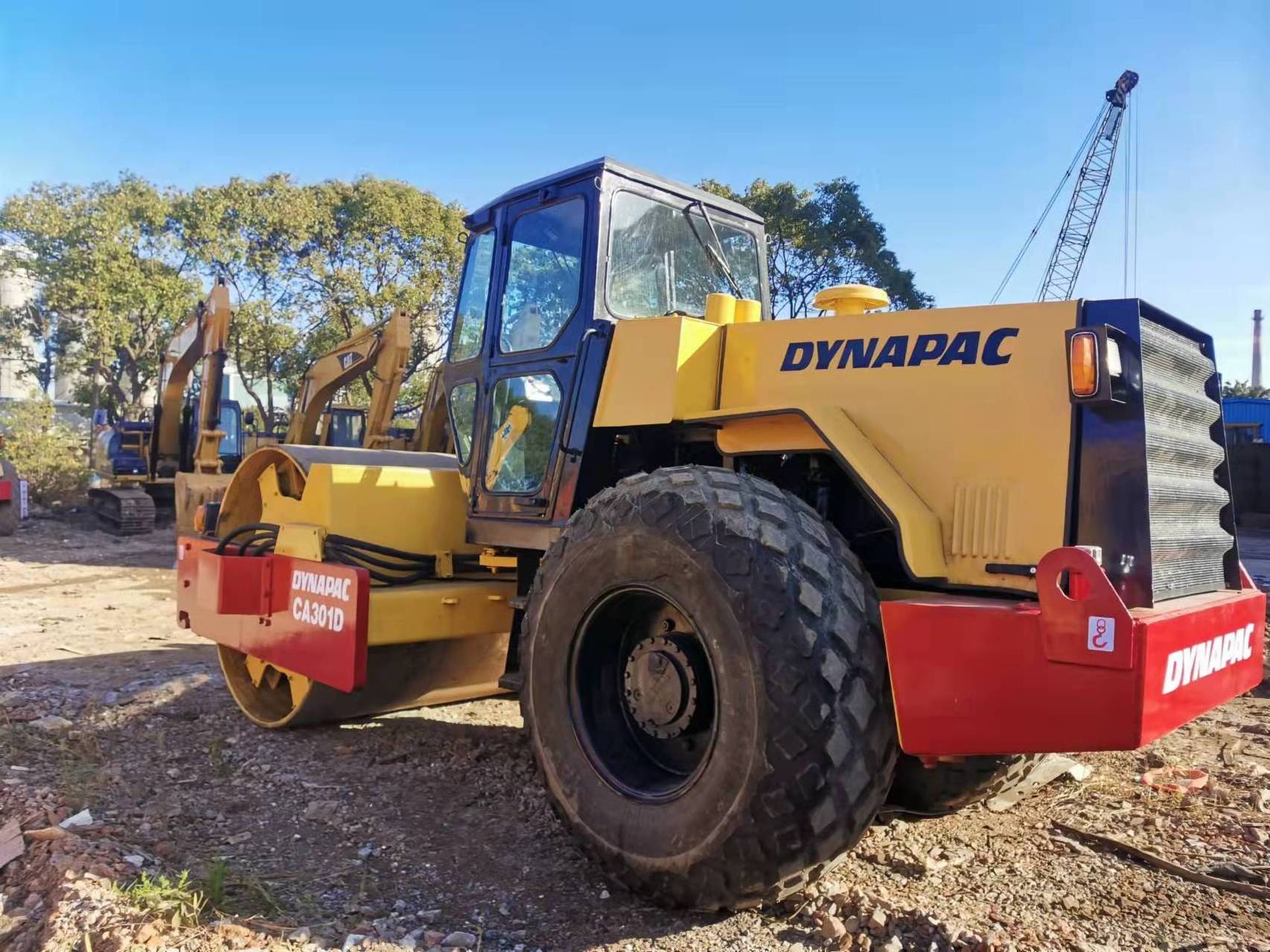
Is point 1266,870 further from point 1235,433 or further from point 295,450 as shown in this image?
point 1235,433

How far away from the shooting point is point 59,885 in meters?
2.85

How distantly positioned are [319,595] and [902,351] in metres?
2.65

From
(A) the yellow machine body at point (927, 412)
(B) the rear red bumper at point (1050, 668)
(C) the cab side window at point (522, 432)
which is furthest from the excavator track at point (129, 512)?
(B) the rear red bumper at point (1050, 668)

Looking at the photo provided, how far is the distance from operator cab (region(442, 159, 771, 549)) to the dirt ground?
1.18 meters

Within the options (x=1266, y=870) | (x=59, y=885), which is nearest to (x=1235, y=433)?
(x=1266, y=870)

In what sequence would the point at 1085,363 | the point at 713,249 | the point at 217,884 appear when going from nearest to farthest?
the point at 1085,363 < the point at 217,884 < the point at 713,249

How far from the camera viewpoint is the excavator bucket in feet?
38.4

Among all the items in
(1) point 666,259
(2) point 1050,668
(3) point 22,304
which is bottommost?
(2) point 1050,668

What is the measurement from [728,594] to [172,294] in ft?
84.4

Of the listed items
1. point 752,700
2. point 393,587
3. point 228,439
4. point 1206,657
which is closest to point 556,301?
point 393,587

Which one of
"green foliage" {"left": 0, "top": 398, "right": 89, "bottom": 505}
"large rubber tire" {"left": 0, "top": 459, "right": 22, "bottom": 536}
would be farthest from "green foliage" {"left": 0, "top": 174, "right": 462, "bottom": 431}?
"large rubber tire" {"left": 0, "top": 459, "right": 22, "bottom": 536}

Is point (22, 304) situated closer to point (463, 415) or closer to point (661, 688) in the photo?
point (463, 415)

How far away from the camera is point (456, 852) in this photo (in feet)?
11.3

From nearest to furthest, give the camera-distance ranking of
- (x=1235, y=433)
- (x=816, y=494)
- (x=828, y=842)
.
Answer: (x=828, y=842)
(x=816, y=494)
(x=1235, y=433)
